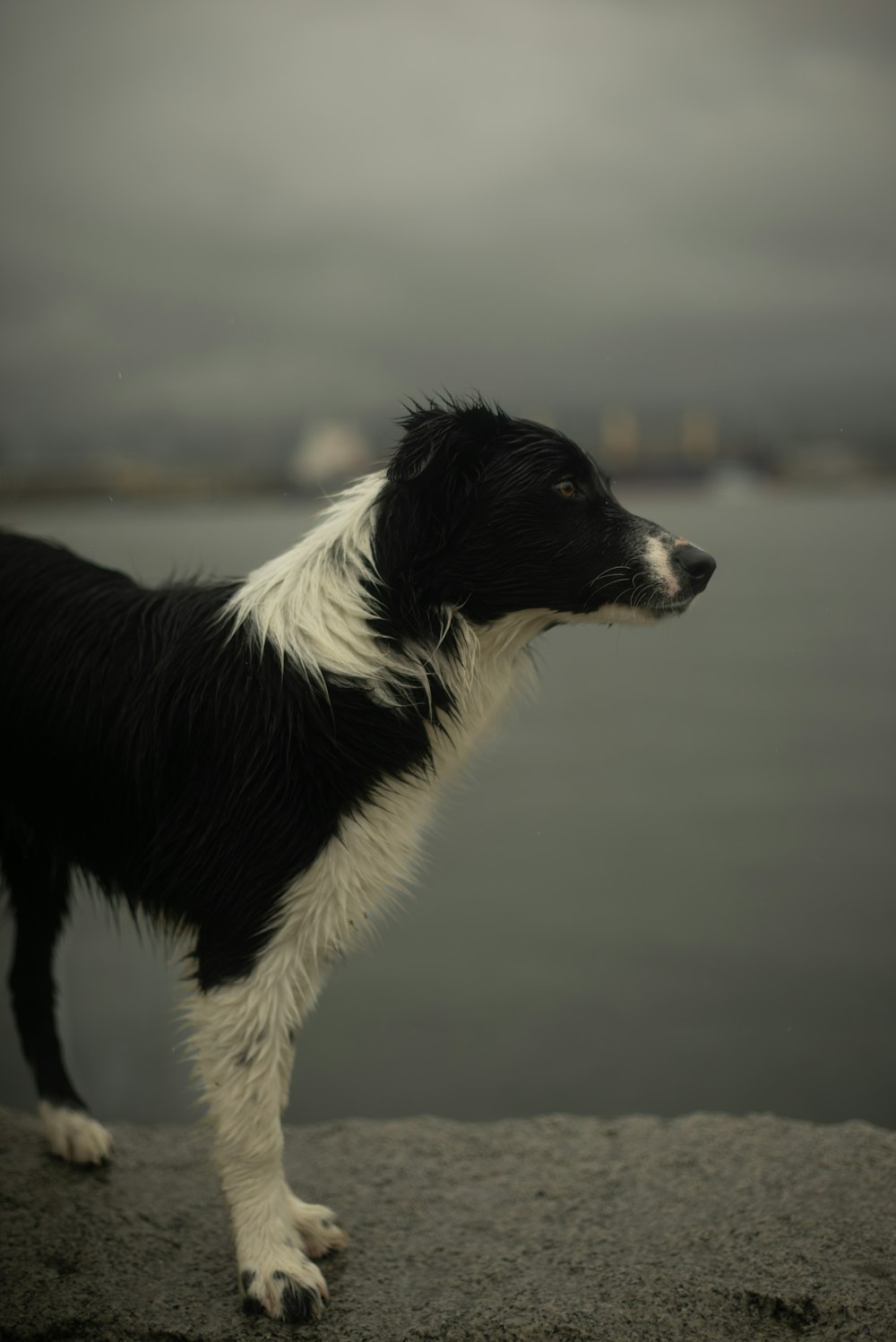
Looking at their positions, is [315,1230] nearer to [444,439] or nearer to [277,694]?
[277,694]

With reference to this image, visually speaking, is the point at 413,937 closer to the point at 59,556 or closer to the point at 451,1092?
the point at 451,1092

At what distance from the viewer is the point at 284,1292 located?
9.97 feet

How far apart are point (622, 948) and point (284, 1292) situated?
753 centimetres

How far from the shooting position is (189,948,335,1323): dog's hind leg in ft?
9.89

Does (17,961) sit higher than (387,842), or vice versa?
(387,842)

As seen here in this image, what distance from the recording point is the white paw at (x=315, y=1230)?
3.36m

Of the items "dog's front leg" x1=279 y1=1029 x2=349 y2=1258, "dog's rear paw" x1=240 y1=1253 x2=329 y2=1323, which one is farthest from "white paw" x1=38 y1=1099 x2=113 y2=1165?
"dog's rear paw" x1=240 y1=1253 x2=329 y2=1323

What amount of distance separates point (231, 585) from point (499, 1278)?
218 cm

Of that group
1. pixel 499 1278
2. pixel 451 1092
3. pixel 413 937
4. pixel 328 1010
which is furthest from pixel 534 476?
pixel 413 937

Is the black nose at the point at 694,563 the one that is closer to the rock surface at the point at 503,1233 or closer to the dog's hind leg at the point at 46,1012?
the rock surface at the point at 503,1233

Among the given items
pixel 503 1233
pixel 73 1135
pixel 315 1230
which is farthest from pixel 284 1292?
pixel 73 1135

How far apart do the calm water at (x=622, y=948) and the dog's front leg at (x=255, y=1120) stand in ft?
0.97

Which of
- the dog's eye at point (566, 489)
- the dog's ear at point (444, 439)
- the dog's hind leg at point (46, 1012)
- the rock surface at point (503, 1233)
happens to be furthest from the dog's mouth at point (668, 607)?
the dog's hind leg at point (46, 1012)

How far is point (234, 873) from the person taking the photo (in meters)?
3.02
